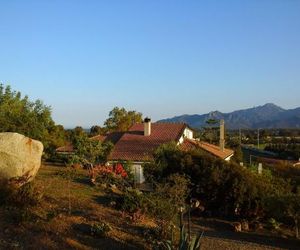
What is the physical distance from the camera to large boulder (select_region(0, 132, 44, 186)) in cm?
1484

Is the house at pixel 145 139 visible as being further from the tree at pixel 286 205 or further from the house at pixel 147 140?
the tree at pixel 286 205

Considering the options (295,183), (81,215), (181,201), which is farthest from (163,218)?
→ (295,183)

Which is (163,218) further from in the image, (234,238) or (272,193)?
(272,193)

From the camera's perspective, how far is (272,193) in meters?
21.5

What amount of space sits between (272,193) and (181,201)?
8.33 m

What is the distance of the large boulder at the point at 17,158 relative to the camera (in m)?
14.8

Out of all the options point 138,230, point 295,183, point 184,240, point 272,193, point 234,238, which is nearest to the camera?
point 184,240

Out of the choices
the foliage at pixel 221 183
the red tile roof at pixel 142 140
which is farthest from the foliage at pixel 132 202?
the red tile roof at pixel 142 140

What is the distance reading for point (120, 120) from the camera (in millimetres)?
59781

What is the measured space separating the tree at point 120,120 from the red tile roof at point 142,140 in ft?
45.1

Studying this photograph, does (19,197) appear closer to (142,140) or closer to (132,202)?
(132,202)

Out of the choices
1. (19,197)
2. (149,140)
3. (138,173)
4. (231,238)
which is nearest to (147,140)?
(149,140)

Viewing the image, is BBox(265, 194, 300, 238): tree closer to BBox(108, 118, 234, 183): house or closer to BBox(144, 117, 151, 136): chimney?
BBox(108, 118, 234, 183): house

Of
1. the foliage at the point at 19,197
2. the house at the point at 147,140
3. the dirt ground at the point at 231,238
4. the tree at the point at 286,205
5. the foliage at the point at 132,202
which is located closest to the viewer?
the foliage at the point at 19,197
